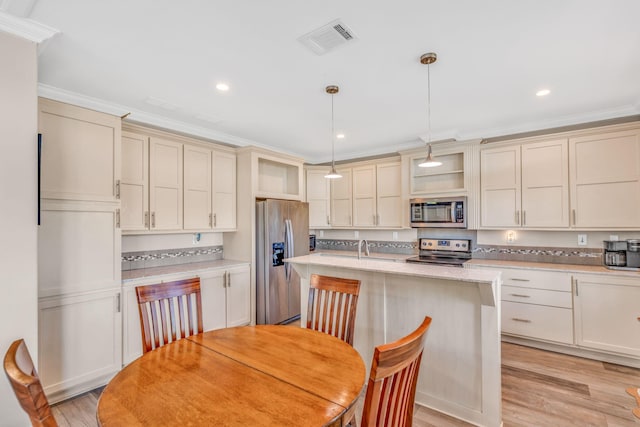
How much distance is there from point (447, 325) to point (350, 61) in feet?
6.68

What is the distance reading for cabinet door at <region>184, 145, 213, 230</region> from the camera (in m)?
3.72

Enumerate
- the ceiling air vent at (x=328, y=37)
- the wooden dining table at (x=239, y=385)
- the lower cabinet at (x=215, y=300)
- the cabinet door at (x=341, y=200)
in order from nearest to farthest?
the wooden dining table at (x=239, y=385) < the ceiling air vent at (x=328, y=37) < the lower cabinet at (x=215, y=300) < the cabinet door at (x=341, y=200)

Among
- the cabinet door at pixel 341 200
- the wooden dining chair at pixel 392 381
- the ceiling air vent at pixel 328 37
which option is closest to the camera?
the wooden dining chair at pixel 392 381

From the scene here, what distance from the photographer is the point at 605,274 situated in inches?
121

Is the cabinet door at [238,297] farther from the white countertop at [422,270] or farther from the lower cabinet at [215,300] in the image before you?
the white countertop at [422,270]

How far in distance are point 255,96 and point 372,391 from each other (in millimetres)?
2665

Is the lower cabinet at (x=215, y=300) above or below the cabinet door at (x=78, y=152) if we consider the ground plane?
below

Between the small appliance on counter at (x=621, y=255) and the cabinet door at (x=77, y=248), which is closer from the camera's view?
the cabinet door at (x=77, y=248)

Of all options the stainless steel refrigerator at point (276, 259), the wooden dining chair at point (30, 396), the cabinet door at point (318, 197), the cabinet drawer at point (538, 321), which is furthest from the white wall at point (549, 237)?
the wooden dining chair at point (30, 396)

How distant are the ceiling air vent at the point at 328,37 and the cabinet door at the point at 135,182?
7.35 ft

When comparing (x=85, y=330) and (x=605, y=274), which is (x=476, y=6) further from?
(x=85, y=330)

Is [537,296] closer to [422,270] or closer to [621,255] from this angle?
[621,255]

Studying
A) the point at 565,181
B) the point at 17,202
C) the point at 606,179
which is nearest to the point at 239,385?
the point at 17,202

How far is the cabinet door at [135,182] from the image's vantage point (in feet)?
10.5
